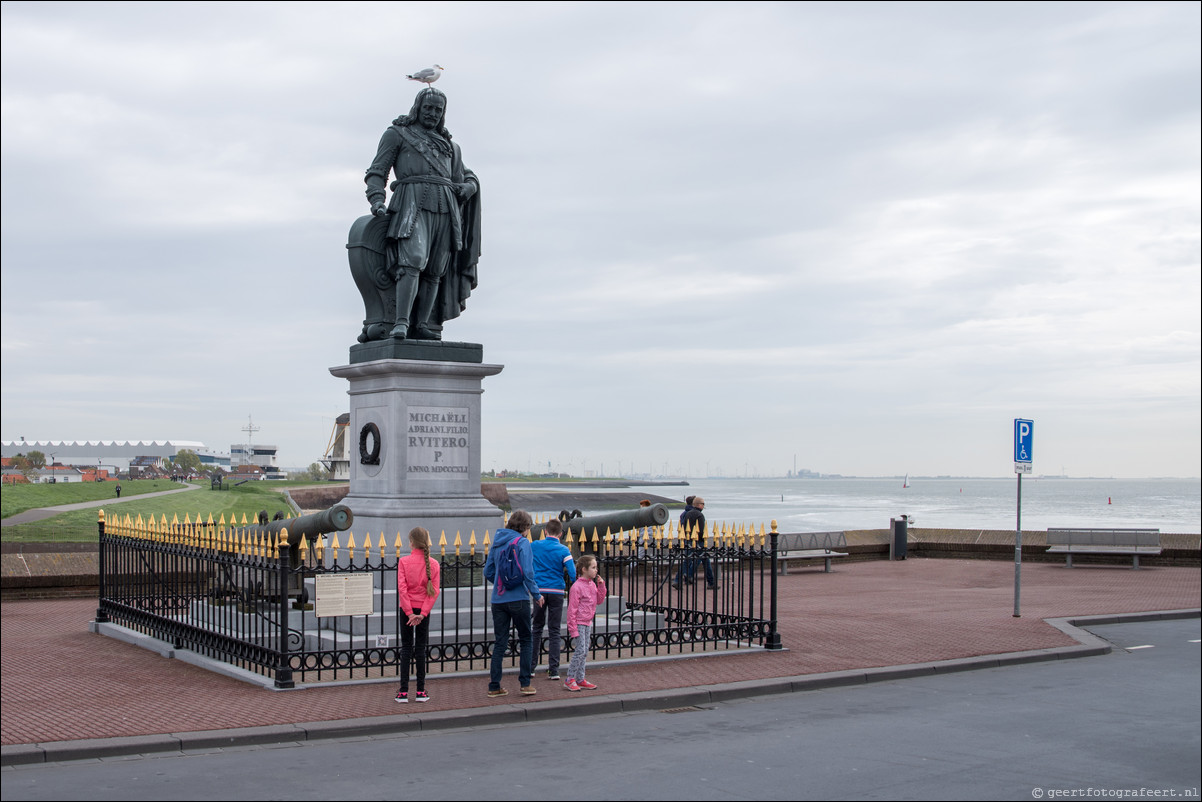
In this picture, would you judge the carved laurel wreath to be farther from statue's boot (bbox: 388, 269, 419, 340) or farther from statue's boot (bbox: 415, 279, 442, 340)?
statue's boot (bbox: 415, 279, 442, 340)

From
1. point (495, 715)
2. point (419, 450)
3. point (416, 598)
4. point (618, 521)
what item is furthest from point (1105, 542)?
point (416, 598)

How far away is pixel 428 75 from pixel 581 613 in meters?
7.80

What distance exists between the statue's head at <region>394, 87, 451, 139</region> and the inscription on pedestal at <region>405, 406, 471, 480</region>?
3849mm

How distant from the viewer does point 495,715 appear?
10203mm

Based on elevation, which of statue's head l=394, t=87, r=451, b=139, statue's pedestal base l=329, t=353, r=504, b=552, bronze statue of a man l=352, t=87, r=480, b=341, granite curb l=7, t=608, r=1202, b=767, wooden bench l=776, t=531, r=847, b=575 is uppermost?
Result: statue's head l=394, t=87, r=451, b=139

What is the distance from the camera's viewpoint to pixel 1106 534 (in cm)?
2780

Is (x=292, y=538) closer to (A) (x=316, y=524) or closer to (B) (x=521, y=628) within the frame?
(A) (x=316, y=524)

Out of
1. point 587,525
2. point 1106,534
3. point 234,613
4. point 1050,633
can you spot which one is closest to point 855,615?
point 1050,633

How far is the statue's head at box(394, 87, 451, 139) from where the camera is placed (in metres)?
15.5

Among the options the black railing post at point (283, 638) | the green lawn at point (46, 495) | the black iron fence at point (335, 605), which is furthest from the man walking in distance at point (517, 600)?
the green lawn at point (46, 495)

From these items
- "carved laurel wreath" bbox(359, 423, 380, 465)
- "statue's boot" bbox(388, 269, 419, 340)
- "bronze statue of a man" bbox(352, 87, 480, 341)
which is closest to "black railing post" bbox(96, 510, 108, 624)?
"carved laurel wreath" bbox(359, 423, 380, 465)

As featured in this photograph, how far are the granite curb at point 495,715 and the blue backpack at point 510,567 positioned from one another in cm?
118

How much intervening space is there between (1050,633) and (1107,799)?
9.09 metres

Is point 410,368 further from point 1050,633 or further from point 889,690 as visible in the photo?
point 1050,633
